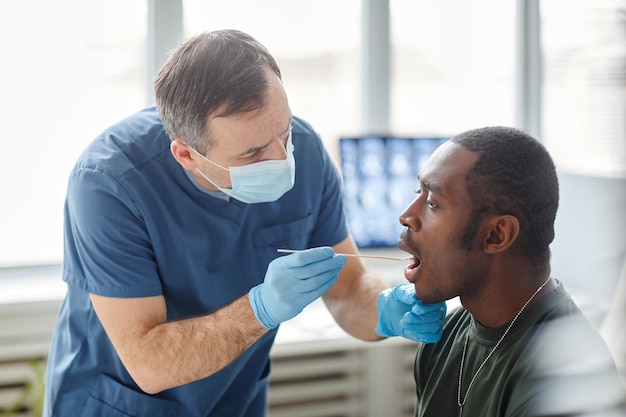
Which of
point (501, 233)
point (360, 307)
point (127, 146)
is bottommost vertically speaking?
point (360, 307)

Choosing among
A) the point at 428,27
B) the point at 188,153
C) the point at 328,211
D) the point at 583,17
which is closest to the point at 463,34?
the point at 428,27

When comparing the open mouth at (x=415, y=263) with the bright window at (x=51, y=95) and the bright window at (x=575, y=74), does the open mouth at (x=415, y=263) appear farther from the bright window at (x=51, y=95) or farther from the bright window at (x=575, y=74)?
the bright window at (x=51, y=95)

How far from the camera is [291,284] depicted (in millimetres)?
1357

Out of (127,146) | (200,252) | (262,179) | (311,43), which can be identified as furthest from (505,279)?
(311,43)

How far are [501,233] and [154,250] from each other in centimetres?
71

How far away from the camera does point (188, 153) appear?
1.50 m

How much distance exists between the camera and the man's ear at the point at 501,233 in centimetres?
117

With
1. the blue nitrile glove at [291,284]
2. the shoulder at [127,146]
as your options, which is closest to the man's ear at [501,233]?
the blue nitrile glove at [291,284]

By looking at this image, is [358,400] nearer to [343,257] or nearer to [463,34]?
[343,257]

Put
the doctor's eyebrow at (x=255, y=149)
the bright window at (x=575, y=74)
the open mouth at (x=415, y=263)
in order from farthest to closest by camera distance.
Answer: the bright window at (x=575, y=74) → the doctor's eyebrow at (x=255, y=149) → the open mouth at (x=415, y=263)

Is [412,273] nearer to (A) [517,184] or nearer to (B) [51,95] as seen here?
(A) [517,184]

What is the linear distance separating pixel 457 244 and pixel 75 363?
873mm

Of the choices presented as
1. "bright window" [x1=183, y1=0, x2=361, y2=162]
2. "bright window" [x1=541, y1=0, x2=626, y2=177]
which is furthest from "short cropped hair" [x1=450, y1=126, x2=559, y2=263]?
"bright window" [x1=183, y1=0, x2=361, y2=162]

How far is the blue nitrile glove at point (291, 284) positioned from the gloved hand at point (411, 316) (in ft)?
0.50
